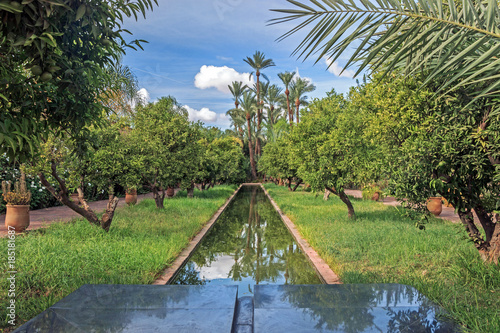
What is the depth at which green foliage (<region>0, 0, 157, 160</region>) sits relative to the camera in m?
1.92

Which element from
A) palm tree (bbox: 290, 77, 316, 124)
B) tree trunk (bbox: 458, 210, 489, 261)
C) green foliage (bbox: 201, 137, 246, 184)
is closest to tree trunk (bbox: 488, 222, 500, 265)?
tree trunk (bbox: 458, 210, 489, 261)

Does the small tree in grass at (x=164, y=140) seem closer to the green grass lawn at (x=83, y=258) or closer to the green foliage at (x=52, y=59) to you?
the green grass lawn at (x=83, y=258)

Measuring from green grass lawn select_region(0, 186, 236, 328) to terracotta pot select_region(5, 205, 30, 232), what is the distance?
1.64 ft

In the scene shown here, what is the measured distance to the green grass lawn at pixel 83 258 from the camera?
14.8 ft

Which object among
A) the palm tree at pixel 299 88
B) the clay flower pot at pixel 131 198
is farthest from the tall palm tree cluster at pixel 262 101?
the clay flower pot at pixel 131 198

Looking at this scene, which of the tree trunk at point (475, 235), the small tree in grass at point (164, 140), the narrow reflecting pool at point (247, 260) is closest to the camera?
the tree trunk at point (475, 235)

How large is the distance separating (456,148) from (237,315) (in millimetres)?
3785

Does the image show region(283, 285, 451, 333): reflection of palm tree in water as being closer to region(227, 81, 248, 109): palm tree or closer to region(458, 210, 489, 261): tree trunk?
region(458, 210, 489, 261): tree trunk

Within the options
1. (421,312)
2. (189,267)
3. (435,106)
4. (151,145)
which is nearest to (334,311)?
(421,312)

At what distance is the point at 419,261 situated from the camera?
6.28m

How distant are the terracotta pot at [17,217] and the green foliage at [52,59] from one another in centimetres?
653

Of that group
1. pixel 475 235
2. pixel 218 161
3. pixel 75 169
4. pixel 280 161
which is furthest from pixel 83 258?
pixel 280 161

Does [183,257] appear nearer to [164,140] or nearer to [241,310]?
[241,310]

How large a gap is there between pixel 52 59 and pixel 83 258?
484cm
